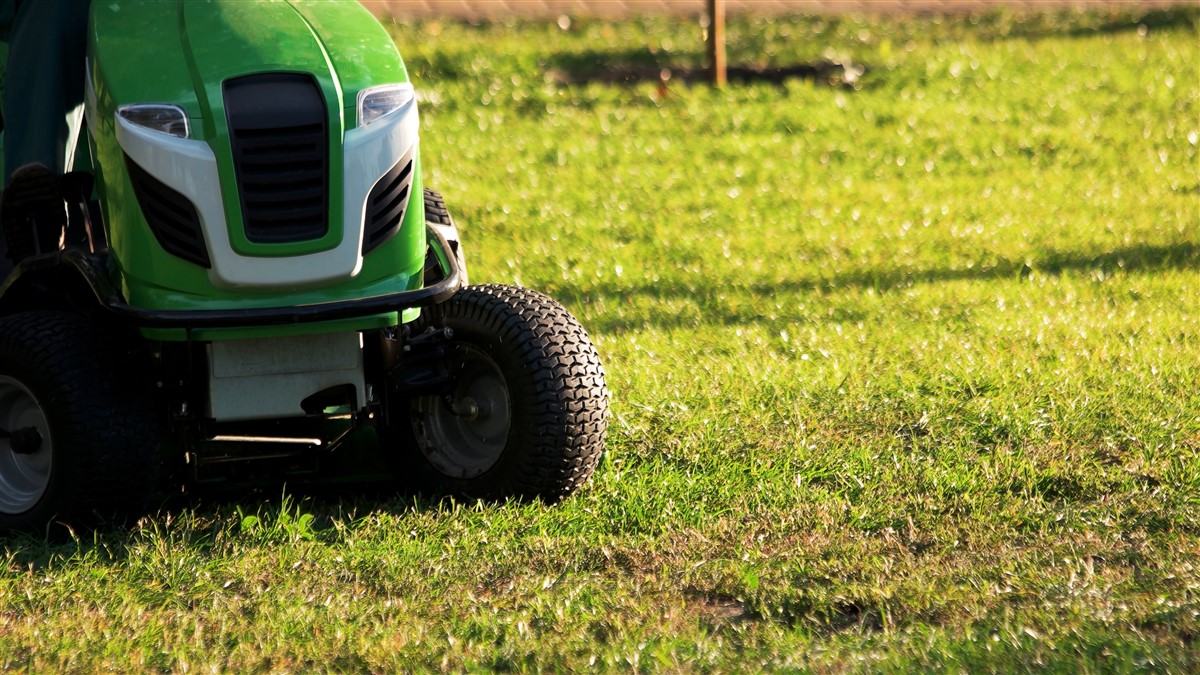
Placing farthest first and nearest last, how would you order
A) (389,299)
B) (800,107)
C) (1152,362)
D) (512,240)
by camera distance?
(800,107) → (512,240) → (1152,362) → (389,299)

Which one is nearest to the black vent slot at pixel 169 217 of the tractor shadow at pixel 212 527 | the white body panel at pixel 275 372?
the white body panel at pixel 275 372

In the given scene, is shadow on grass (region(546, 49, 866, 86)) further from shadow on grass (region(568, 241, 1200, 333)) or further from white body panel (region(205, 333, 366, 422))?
white body panel (region(205, 333, 366, 422))

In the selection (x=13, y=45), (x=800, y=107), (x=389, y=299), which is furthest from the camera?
(x=800, y=107)

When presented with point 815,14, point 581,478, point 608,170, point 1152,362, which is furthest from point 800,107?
point 581,478

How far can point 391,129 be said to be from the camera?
14.5ft

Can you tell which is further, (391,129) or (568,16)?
(568,16)

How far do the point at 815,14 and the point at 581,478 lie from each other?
851cm

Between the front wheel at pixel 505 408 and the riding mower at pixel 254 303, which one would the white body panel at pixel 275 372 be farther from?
the front wheel at pixel 505 408

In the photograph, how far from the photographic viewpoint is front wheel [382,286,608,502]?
465 cm

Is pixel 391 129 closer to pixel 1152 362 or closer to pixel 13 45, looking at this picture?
pixel 13 45

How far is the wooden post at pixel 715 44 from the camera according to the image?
1060cm

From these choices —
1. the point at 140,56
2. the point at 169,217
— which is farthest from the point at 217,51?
the point at 169,217

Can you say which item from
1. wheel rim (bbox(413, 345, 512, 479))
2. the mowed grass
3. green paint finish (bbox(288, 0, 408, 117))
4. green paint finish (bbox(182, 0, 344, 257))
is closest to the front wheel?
wheel rim (bbox(413, 345, 512, 479))

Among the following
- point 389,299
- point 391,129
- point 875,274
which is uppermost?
point 391,129
